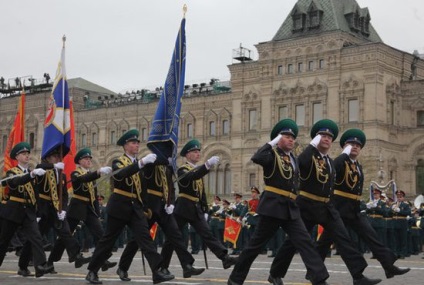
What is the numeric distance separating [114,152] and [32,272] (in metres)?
46.1

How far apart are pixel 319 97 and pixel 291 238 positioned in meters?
38.6

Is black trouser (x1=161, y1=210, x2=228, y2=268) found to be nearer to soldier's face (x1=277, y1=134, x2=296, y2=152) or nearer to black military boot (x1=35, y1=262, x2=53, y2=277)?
black military boot (x1=35, y1=262, x2=53, y2=277)

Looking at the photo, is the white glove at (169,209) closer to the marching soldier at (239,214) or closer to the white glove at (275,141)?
the white glove at (275,141)

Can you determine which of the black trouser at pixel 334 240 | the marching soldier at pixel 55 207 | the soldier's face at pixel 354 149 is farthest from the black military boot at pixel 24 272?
the soldier's face at pixel 354 149

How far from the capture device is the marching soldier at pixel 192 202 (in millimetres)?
11367

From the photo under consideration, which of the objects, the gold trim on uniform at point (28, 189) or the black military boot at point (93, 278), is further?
the gold trim on uniform at point (28, 189)

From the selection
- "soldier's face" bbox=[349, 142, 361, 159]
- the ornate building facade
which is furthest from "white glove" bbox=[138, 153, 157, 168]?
the ornate building facade

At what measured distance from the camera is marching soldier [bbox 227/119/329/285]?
9.19 meters

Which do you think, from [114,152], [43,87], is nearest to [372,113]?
[114,152]

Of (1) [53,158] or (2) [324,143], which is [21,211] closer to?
(1) [53,158]

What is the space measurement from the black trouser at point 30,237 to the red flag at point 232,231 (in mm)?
10096

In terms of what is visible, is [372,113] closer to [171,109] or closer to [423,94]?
[423,94]

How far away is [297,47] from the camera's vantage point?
47.8 m

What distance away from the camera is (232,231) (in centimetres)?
2175
